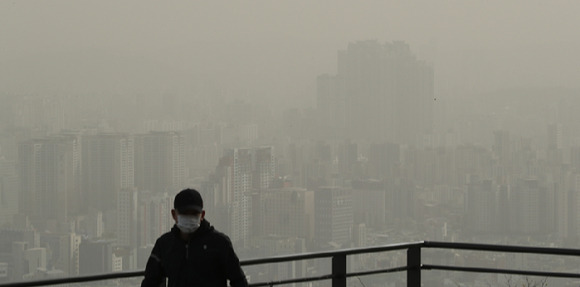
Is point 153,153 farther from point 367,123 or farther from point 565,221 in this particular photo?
point 565,221

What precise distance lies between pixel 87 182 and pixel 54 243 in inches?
980

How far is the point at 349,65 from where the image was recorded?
480 feet

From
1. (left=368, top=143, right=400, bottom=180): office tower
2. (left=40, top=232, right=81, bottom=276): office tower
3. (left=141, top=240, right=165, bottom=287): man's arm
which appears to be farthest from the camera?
(left=368, top=143, right=400, bottom=180): office tower

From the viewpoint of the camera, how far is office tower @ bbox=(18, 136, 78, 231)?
11406 centimetres

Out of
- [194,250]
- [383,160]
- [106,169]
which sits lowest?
[106,169]

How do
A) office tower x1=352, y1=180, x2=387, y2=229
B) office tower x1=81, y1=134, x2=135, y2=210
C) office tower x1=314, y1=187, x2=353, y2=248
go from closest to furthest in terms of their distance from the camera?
1. office tower x1=314, y1=187, x2=353, y2=248
2. office tower x1=352, y1=180, x2=387, y2=229
3. office tower x1=81, y1=134, x2=135, y2=210

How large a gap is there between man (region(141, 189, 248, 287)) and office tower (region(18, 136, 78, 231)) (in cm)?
10745

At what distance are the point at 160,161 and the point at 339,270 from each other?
11306 cm

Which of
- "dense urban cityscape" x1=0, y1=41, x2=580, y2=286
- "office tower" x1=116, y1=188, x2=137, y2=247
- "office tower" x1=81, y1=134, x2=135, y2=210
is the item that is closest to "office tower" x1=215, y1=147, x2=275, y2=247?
"dense urban cityscape" x1=0, y1=41, x2=580, y2=286

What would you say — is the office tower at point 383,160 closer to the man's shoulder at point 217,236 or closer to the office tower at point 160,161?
the office tower at point 160,161

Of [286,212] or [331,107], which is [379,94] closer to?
[331,107]

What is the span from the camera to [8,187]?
119375mm

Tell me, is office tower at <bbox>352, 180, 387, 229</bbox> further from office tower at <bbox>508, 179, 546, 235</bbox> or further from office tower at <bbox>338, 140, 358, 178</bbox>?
office tower at <bbox>508, 179, 546, 235</bbox>

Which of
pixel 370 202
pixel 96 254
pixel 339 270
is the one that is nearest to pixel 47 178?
pixel 96 254
